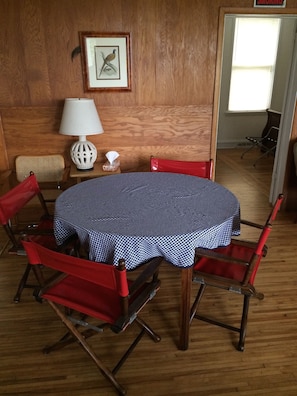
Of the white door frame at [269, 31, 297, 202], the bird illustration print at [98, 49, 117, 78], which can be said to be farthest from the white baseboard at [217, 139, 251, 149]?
the bird illustration print at [98, 49, 117, 78]

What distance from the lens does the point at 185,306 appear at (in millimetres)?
1800

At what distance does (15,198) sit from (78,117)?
1062 mm

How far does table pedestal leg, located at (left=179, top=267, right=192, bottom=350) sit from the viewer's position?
173 centimetres

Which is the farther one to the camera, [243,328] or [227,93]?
[227,93]

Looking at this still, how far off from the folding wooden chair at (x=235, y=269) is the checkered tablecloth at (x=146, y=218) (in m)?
0.12

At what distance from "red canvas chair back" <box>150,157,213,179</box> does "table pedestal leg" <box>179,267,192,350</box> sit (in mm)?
1204

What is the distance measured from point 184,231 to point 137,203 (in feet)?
1.53

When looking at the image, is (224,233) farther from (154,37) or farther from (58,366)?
(154,37)

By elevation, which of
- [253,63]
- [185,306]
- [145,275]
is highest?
[253,63]

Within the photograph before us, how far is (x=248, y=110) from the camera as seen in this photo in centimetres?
686

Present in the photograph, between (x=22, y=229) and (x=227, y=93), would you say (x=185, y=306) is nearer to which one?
(x=22, y=229)

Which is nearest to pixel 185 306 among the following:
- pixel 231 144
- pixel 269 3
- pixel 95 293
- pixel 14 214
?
pixel 95 293

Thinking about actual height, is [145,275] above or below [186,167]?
below

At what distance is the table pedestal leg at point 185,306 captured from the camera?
5.67 ft
